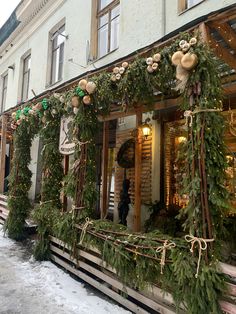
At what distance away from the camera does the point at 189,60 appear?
2.91 meters

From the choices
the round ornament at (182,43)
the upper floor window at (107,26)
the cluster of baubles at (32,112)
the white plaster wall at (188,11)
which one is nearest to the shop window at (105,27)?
the upper floor window at (107,26)

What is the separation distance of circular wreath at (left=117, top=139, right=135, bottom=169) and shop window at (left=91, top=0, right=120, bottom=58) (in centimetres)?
281

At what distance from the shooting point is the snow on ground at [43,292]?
358cm

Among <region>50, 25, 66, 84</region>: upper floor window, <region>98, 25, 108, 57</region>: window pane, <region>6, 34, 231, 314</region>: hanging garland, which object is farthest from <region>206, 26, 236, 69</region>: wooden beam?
<region>50, 25, 66, 84</region>: upper floor window

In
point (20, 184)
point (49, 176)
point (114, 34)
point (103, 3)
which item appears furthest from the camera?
point (103, 3)

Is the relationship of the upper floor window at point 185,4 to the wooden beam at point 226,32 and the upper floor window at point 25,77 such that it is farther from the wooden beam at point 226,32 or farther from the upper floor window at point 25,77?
the upper floor window at point 25,77

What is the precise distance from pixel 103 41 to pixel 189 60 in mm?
6067

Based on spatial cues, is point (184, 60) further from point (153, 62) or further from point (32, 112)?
point (32, 112)

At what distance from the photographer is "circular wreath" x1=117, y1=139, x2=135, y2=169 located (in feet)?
22.7

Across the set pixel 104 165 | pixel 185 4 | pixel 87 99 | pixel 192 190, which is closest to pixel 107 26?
pixel 185 4

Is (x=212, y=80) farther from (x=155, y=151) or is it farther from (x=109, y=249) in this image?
(x=155, y=151)

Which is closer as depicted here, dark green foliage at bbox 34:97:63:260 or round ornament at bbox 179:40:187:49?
round ornament at bbox 179:40:187:49

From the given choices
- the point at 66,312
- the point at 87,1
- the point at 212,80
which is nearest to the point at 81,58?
the point at 87,1

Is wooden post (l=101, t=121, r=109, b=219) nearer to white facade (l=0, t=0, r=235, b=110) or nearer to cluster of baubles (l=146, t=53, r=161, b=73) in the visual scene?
white facade (l=0, t=0, r=235, b=110)
